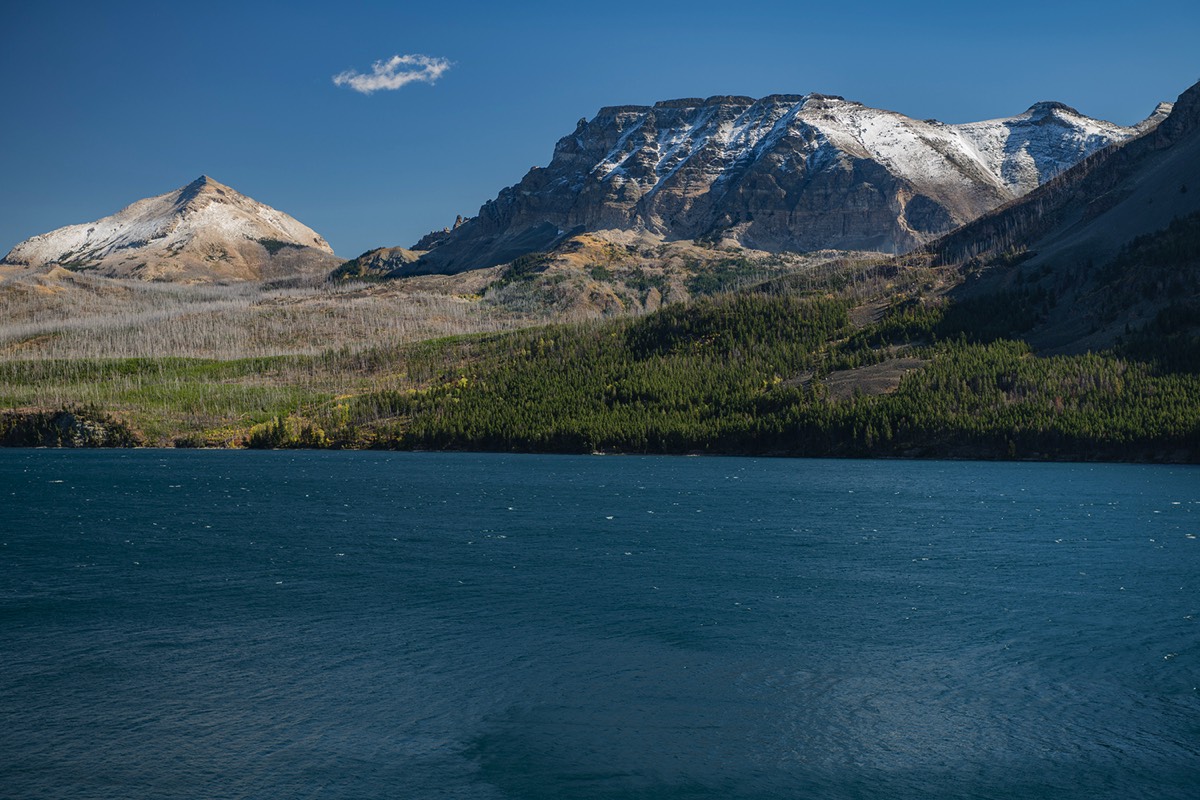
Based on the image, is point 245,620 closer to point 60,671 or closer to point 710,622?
point 60,671

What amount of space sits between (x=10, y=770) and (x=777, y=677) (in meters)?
28.3

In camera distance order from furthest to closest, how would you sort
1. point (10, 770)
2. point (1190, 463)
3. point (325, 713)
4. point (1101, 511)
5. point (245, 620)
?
point (1190, 463) → point (1101, 511) → point (245, 620) → point (325, 713) → point (10, 770)

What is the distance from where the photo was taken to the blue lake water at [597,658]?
33781mm

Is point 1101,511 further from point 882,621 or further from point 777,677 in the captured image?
point 777,677

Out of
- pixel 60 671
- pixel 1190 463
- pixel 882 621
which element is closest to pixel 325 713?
pixel 60 671

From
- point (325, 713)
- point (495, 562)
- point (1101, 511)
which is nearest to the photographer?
point (325, 713)

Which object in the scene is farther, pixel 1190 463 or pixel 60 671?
pixel 1190 463

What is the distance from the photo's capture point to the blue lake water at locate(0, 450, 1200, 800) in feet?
111

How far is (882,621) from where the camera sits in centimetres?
5406

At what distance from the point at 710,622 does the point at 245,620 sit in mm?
23562

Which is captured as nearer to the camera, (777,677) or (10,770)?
(10,770)

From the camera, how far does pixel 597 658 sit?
46438 mm

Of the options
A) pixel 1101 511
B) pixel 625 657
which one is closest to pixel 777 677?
pixel 625 657

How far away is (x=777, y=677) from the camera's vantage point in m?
44.0
